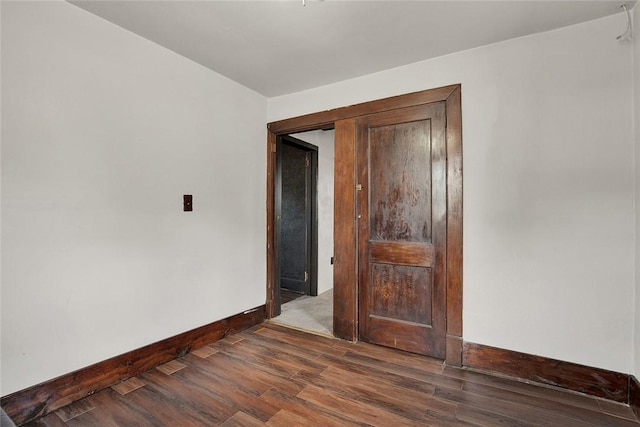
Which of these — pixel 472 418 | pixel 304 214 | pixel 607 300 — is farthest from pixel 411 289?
pixel 304 214

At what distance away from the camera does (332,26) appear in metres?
2.01

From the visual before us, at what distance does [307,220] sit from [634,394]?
3349 millimetres

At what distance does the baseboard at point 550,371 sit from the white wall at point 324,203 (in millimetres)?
2415

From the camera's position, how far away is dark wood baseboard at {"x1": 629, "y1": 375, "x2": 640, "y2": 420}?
169cm

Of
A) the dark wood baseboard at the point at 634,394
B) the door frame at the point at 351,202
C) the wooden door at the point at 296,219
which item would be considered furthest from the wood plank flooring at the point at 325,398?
the wooden door at the point at 296,219

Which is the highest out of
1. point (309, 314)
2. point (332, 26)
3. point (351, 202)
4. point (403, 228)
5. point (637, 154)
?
point (332, 26)

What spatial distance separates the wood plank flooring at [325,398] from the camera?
1.67 meters

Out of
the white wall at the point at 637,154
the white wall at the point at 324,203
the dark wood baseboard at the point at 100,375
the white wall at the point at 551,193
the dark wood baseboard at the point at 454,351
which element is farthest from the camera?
the white wall at the point at 324,203

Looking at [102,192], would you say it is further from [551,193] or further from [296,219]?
[551,193]

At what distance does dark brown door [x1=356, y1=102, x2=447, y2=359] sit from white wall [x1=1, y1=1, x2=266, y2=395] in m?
1.34

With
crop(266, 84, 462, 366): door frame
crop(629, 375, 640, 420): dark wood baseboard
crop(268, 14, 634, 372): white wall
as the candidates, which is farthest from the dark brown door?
crop(629, 375, 640, 420): dark wood baseboard

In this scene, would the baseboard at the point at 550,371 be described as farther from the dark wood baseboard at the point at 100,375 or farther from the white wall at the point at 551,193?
the dark wood baseboard at the point at 100,375

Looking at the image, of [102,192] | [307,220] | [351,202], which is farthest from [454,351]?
[102,192]

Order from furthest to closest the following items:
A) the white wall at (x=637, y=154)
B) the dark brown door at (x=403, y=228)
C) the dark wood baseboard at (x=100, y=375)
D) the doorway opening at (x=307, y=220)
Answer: the doorway opening at (x=307, y=220)
the dark brown door at (x=403, y=228)
the white wall at (x=637, y=154)
the dark wood baseboard at (x=100, y=375)
